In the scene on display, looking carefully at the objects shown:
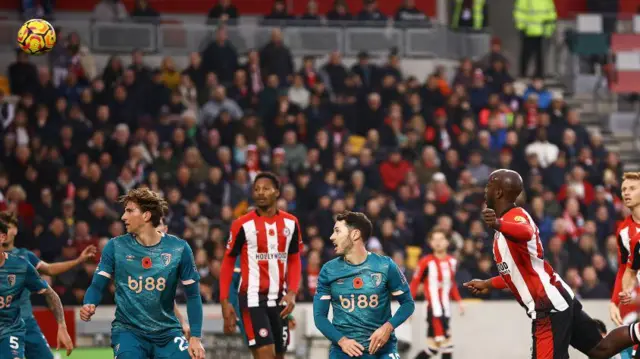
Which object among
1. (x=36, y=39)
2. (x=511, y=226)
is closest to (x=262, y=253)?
(x=511, y=226)

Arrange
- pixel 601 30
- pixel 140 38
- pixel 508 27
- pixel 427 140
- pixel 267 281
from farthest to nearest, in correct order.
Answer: pixel 508 27 < pixel 601 30 < pixel 140 38 < pixel 427 140 < pixel 267 281

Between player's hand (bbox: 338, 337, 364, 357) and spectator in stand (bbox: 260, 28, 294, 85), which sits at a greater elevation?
spectator in stand (bbox: 260, 28, 294, 85)

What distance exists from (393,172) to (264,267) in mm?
8780

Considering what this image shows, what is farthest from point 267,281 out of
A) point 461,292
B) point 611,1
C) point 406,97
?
point 611,1

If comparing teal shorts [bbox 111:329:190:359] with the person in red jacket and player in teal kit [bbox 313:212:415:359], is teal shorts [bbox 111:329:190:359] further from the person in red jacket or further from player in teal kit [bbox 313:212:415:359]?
the person in red jacket

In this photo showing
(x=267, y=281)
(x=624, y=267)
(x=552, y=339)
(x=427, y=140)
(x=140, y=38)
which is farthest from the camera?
(x=140, y=38)

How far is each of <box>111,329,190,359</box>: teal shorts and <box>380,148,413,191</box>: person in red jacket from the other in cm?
1140

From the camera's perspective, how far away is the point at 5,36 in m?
24.7

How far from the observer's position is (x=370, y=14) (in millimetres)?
26172

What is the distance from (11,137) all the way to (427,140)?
23.4 ft

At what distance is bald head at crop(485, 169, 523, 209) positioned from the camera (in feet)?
36.8

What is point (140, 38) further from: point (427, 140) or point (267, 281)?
point (267, 281)

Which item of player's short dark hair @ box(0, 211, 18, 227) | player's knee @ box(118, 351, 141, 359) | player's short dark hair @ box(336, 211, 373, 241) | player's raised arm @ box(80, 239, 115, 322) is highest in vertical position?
player's short dark hair @ box(336, 211, 373, 241)

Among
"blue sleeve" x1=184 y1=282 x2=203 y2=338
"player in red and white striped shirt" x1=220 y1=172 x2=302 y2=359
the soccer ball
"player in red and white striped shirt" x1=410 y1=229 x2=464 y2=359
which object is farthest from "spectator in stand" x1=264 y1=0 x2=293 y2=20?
"blue sleeve" x1=184 y1=282 x2=203 y2=338
